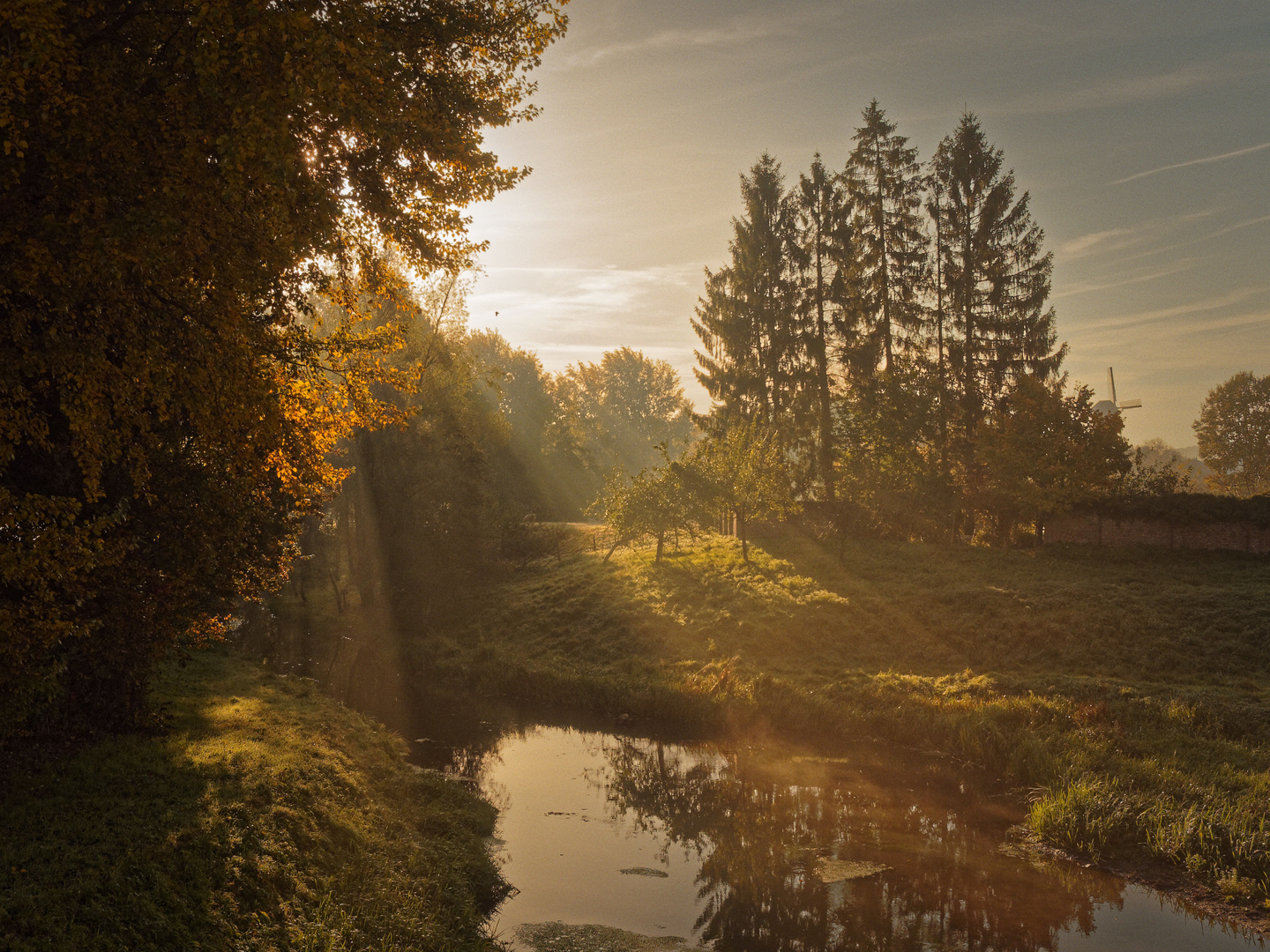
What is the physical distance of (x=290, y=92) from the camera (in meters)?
7.38

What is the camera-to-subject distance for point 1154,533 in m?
32.4

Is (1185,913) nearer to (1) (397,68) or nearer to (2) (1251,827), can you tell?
(2) (1251,827)

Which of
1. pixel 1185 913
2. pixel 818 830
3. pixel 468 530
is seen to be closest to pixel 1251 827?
pixel 1185 913

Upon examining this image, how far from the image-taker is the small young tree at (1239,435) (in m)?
66.2

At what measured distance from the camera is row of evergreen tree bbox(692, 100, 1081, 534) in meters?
39.2

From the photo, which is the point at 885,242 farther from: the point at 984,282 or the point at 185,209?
the point at 185,209

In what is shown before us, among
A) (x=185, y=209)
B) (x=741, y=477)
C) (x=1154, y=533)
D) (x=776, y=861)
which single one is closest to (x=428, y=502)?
(x=741, y=477)

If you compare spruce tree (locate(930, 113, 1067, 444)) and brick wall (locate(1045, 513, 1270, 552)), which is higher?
spruce tree (locate(930, 113, 1067, 444))

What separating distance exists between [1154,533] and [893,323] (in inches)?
637

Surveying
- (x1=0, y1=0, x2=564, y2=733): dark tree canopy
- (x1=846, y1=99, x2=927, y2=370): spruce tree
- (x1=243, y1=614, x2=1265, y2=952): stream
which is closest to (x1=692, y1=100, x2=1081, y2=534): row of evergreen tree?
(x1=846, y1=99, x2=927, y2=370): spruce tree

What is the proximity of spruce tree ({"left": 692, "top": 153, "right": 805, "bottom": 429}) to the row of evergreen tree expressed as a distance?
113 millimetres

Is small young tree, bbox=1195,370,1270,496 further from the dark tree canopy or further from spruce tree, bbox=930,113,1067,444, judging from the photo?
the dark tree canopy

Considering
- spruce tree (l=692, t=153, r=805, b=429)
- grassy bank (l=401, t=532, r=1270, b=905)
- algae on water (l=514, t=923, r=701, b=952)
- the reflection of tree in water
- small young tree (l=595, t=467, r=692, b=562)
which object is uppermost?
spruce tree (l=692, t=153, r=805, b=429)

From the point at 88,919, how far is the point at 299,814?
13.1ft
